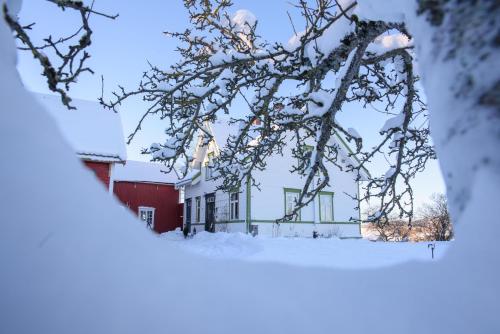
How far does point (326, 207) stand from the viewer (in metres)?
17.7

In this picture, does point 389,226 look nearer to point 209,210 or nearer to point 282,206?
point 282,206

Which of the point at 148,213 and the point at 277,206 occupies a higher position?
the point at 277,206

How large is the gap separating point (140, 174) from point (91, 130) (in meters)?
11.1

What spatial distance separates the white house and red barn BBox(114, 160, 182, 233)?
4.75 meters

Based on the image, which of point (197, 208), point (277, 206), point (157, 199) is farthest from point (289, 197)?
point (157, 199)

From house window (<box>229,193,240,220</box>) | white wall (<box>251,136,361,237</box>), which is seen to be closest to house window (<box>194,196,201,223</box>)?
house window (<box>229,193,240,220</box>)

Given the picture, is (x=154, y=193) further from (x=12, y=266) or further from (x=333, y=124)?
(x=12, y=266)

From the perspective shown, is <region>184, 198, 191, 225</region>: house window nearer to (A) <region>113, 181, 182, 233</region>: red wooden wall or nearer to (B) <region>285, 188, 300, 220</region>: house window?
(A) <region>113, 181, 182, 233</region>: red wooden wall

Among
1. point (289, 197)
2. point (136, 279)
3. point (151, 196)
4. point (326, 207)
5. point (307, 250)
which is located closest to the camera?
point (136, 279)

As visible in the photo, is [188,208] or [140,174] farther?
[140,174]

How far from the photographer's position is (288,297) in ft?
3.28

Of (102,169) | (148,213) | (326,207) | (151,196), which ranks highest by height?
(102,169)

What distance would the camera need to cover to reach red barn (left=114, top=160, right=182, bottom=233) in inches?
898

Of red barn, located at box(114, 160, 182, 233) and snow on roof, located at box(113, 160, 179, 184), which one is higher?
snow on roof, located at box(113, 160, 179, 184)
